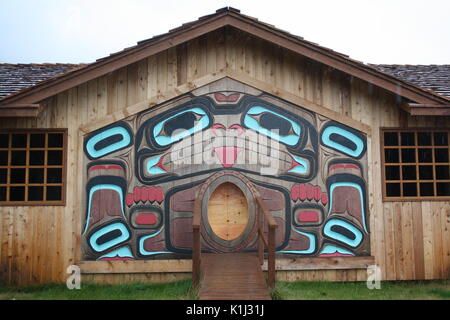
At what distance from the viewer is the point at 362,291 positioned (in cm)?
753

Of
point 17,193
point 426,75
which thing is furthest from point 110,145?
point 426,75

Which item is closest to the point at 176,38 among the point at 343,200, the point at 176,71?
the point at 176,71

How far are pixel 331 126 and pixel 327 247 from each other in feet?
7.79

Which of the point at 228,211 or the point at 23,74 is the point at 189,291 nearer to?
the point at 228,211

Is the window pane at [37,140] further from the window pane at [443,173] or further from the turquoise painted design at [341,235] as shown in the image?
the window pane at [443,173]

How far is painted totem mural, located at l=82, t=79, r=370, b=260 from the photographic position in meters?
7.94

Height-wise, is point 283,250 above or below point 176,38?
below

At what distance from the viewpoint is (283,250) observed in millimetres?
8047

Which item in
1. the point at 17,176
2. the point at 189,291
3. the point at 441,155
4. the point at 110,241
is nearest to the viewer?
the point at 189,291

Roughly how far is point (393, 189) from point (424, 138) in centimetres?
124

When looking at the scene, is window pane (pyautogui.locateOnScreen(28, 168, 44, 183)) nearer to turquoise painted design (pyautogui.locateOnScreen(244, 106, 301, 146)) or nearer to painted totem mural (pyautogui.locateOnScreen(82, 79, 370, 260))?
painted totem mural (pyautogui.locateOnScreen(82, 79, 370, 260))

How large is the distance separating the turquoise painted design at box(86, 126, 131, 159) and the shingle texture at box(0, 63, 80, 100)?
6.61 feet
